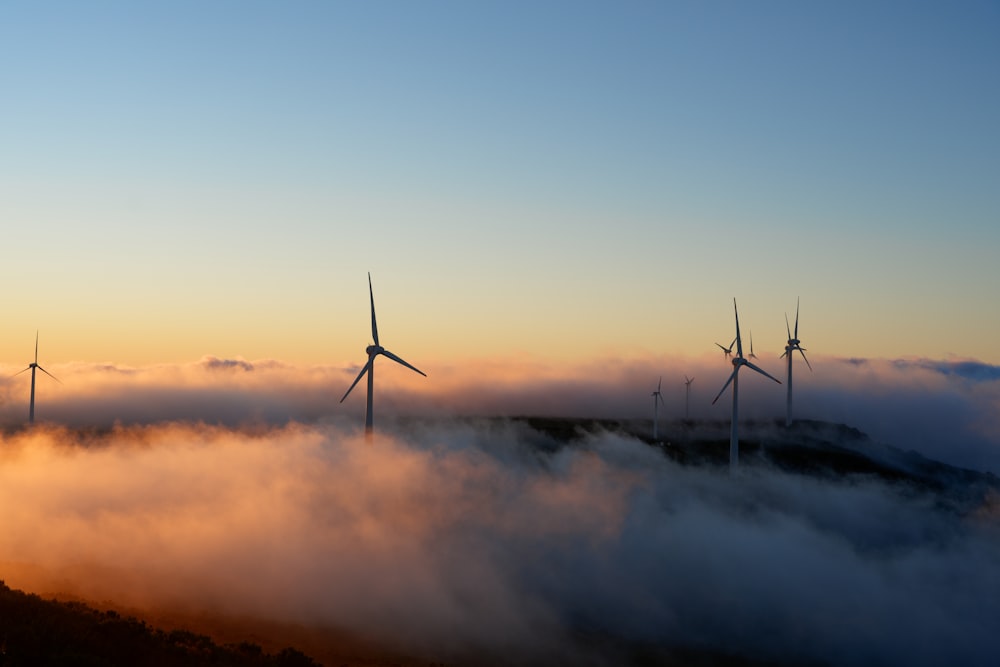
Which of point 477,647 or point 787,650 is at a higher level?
point 477,647

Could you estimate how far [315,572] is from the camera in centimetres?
17525

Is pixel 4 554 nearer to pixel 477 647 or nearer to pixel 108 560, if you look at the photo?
pixel 108 560

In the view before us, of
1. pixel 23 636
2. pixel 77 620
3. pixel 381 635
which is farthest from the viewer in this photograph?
pixel 381 635

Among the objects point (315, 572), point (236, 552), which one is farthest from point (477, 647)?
point (236, 552)

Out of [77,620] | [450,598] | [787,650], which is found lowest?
[787,650]

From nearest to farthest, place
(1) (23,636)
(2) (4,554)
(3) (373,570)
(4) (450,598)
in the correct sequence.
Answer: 1. (1) (23,636)
2. (2) (4,554)
3. (4) (450,598)
4. (3) (373,570)

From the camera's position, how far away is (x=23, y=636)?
6544 cm

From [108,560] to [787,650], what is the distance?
129989 mm

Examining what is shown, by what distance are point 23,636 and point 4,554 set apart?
114 m

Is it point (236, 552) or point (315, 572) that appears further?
point (236, 552)

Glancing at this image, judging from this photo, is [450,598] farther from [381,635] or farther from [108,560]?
[108,560]

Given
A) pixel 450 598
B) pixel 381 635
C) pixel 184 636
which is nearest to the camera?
pixel 184 636

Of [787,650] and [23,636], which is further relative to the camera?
[787,650]

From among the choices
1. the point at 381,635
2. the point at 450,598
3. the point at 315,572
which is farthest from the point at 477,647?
the point at 315,572
